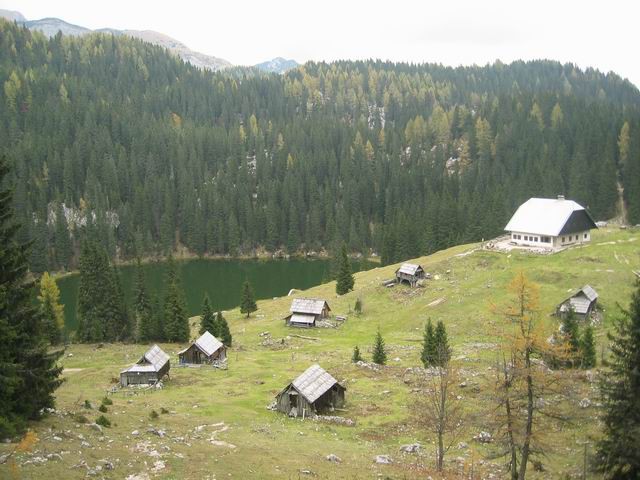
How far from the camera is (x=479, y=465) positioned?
133 ft

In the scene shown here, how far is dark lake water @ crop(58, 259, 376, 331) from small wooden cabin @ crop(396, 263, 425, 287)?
130ft

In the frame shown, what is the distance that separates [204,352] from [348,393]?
65.3 ft

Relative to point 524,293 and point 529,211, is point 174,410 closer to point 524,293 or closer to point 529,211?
point 524,293

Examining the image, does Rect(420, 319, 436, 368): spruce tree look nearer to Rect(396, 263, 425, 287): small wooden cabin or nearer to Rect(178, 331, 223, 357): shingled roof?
Rect(178, 331, 223, 357): shingled roof

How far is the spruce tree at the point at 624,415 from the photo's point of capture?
30781mm

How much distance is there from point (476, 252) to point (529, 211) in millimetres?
11869

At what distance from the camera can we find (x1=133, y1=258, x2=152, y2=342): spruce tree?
83.4m

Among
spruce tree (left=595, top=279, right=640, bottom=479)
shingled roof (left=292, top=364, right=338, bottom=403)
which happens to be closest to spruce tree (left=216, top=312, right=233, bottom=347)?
shingled roof (left=292, top=364, right=338, bottom=403)

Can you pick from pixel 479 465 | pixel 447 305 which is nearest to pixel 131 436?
pixel 479 465

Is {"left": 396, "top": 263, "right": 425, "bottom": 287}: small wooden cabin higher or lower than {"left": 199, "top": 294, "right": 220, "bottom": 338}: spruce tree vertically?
higher

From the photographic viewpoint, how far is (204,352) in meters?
68.6

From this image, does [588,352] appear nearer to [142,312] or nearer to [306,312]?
[306,312]

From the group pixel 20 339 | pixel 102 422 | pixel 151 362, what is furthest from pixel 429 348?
pixel 20 339

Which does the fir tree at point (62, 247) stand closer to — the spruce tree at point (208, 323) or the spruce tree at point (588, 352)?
the spruce tree at point (208, 323)
